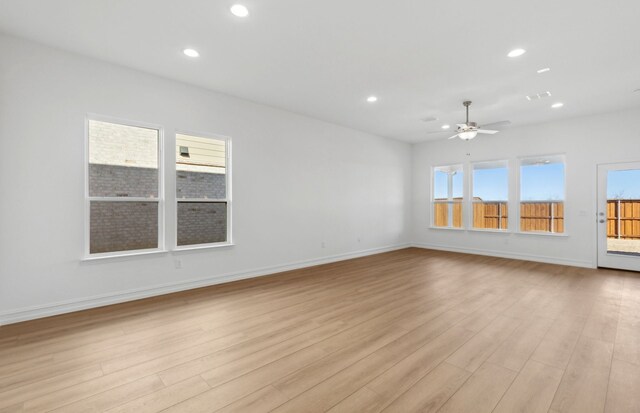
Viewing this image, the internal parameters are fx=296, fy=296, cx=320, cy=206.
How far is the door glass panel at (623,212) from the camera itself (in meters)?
5.59

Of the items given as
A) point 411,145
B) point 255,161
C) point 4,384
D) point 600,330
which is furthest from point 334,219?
point 4,384

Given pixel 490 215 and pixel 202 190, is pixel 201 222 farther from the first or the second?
pixel 490 215

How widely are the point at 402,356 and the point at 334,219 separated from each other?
4.25 meters

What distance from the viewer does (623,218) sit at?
5.71 m

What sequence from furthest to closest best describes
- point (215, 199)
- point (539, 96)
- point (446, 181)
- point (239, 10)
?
point (446, 181), point (539, 96), point (215, 199), point (239, 10)

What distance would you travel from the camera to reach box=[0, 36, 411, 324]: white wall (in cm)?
320

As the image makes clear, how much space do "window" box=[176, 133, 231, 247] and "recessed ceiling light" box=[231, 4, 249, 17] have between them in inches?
86.8

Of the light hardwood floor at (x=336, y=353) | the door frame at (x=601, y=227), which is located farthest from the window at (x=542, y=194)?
the light hardwood floor at (x=336, y=353)

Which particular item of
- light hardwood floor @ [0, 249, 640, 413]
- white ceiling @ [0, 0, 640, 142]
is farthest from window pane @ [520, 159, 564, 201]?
light hardwood floor @ [0, 249, 640, 413]

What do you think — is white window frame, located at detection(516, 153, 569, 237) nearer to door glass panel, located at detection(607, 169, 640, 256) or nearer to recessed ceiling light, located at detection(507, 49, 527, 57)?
door glass panel, located at detection(607, 169, 640, 256)

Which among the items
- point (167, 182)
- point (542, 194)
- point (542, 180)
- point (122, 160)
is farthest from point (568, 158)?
point (122, 160)

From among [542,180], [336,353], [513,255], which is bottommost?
[336,353]

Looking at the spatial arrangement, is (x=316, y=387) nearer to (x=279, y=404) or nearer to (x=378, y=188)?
(x=279, y=404)

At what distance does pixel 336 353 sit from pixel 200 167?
3.44m
